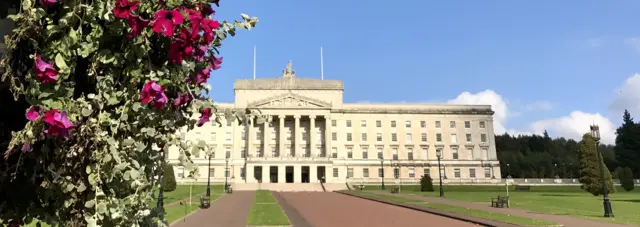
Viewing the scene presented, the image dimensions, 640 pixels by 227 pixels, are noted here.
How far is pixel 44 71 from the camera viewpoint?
1900mm

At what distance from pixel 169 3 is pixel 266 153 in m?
81.8

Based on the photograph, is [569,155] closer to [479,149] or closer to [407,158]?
[479,149]

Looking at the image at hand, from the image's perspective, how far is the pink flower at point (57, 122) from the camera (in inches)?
71.1

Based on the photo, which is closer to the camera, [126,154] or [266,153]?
[126,154]

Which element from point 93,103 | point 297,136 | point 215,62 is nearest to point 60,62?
point 93,103

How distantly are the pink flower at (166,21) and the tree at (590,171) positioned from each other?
1973 inches

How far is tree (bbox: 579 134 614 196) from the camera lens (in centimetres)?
4297

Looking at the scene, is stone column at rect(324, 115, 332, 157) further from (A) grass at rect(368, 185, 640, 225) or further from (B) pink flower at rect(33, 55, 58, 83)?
(B) pink flower at rect(33, 55, 58, 83)

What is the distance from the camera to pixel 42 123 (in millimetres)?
1892

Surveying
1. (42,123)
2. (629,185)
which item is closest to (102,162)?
(42,123)

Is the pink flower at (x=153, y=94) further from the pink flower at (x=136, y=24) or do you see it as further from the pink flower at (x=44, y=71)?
the pink flower at (x=44, y=71)

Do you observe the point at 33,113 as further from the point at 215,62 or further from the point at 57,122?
the point at 215,62

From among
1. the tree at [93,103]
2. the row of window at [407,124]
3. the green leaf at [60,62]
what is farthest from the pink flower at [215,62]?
the row of window at [407,124]

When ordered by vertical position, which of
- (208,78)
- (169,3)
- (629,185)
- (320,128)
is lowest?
(629,185)
